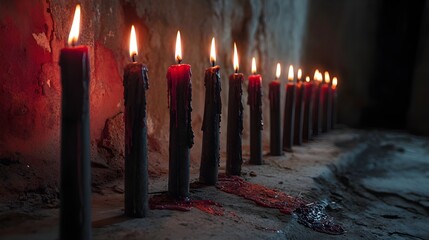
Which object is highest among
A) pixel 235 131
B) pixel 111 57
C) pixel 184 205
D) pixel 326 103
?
pixel 111 57

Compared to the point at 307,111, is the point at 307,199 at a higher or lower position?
lower

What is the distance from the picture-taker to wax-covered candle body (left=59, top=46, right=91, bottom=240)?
4.87 ft

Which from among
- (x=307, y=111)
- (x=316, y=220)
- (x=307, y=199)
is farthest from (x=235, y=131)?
(x=307, y=111)

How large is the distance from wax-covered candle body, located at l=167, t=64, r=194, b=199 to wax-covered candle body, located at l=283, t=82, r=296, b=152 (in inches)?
78.2

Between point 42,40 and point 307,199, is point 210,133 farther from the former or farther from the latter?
point 42,40

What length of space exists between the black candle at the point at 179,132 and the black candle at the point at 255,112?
1.07 metres

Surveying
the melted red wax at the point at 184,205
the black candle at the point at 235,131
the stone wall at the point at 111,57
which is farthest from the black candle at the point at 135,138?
the black candle at the point at 235,131

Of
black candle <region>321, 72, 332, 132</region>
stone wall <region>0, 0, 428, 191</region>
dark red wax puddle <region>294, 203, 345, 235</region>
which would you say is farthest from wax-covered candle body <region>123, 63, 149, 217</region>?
black candle <region>321, 72, 332, 132</region>

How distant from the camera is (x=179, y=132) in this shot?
7.06 feet

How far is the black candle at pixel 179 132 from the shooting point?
2123 millimetres

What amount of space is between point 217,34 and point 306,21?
3.11 m

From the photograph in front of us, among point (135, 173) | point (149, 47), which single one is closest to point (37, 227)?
point (135, 173)

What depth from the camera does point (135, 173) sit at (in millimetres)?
1877

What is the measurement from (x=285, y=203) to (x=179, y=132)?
72 cm
